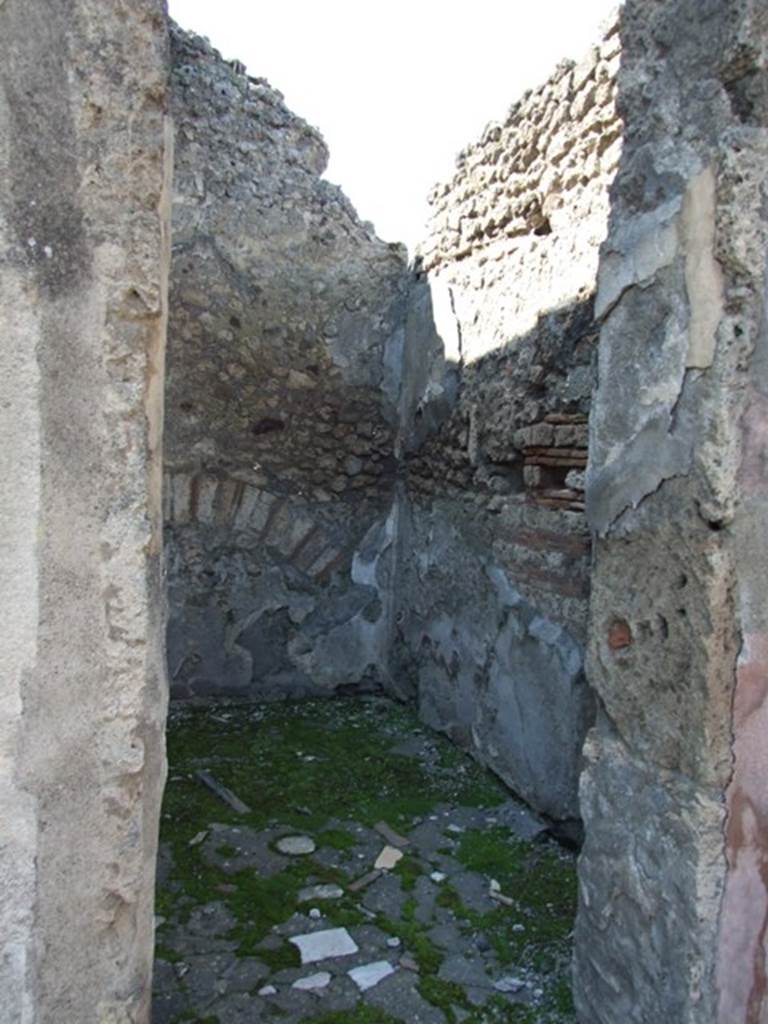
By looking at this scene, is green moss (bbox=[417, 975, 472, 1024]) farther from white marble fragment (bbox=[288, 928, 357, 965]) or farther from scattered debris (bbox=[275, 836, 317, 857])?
scattered debris (bbox=[275, 836, 317, 857])

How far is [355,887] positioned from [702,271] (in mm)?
2163

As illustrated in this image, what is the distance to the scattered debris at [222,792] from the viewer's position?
3.26 m

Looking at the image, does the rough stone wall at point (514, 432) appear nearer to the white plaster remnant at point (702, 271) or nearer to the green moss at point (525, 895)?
the green moss at point (525, 895)

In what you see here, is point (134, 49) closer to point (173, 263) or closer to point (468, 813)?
point (468, 813)

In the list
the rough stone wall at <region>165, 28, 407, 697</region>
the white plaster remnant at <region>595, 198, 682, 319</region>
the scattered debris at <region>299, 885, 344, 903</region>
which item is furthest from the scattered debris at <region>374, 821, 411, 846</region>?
the white plaster remnant at <region>595, 198, 682, 319</region>

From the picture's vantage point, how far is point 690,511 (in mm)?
1593

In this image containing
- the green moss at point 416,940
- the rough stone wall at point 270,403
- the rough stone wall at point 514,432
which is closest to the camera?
the green moss at point 416,940

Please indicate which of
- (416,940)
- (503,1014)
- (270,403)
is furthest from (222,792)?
(270,403)

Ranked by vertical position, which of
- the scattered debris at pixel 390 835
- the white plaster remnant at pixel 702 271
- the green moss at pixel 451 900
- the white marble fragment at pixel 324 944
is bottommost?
the white marble fragment at pixel 324 944

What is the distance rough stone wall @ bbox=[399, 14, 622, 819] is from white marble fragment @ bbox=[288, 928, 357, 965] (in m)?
0.95

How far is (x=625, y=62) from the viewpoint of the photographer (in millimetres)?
1760

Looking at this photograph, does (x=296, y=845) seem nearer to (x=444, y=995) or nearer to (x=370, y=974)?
(x=370, y=974)

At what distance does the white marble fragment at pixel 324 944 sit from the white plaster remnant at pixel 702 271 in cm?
186

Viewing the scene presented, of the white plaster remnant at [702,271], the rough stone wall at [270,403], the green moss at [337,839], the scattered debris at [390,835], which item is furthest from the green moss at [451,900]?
the rough stone wall at [270,403]
